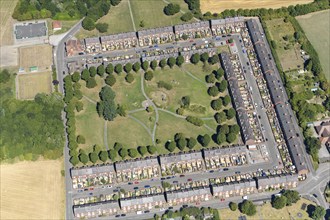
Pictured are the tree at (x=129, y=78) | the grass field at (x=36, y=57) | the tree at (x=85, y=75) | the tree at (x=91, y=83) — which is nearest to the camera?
the tree at (x=91, y=83)

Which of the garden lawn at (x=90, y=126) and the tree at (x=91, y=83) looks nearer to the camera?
the garden lawn at (x=90, y=126)

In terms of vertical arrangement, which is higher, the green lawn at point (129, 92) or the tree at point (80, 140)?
the green lawn at point (129, 92)

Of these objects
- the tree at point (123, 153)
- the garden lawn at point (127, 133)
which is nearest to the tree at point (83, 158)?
the garden lawn at point (127, 133)

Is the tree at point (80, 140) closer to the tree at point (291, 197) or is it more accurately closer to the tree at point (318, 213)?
the tree at point (291, 197)

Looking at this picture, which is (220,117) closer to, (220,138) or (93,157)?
(220,138)

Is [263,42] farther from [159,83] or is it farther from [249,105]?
[159,83]

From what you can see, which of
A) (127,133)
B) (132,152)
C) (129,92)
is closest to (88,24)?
(129,92)

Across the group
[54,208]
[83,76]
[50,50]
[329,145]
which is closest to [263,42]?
[329,145]

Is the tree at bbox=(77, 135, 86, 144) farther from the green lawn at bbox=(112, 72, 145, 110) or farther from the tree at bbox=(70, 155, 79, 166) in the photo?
the green lawn at bbox=(112, 72, 145, 110)
